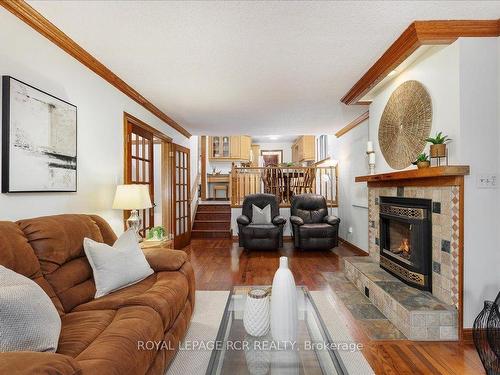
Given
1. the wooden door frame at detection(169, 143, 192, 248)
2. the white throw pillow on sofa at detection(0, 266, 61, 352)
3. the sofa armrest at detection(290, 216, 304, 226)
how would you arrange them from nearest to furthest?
the white throw pillow on sofa at detection(0, 266, 61, 352), the sofa armrest at detection(290, 216, 304, 226), the wooden door frame at detection(169, 143, 192, 248)

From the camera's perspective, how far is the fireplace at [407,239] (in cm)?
A: 239

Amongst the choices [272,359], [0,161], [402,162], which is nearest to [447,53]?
[402,162]

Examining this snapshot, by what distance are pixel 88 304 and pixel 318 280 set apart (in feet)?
8.45

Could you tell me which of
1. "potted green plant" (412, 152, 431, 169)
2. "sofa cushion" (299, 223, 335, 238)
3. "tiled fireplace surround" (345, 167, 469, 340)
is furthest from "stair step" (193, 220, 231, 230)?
"potted green plant" (412, 152, 431, 169)

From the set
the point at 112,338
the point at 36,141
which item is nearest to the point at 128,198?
the point at 36,141

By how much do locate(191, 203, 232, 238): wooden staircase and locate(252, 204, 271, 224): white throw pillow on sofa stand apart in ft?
3.92

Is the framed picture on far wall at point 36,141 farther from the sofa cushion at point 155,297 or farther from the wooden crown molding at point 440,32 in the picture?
the wooden crown molding at point 440,32

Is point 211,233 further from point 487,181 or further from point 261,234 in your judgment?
point 487,181

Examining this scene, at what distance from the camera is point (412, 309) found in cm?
210

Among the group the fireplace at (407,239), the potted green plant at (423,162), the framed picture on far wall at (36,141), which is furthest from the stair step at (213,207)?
the potted green plant at (423,162)

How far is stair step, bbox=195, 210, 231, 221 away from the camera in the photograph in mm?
6832

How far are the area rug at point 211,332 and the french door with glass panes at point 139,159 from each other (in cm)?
151

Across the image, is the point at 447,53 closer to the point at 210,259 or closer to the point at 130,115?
the point at 130,115

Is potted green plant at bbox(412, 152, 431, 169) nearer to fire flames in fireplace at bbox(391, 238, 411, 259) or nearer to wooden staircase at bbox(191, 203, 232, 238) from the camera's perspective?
fire flames in fireplace at bbox(391, 238, 411, 259)
